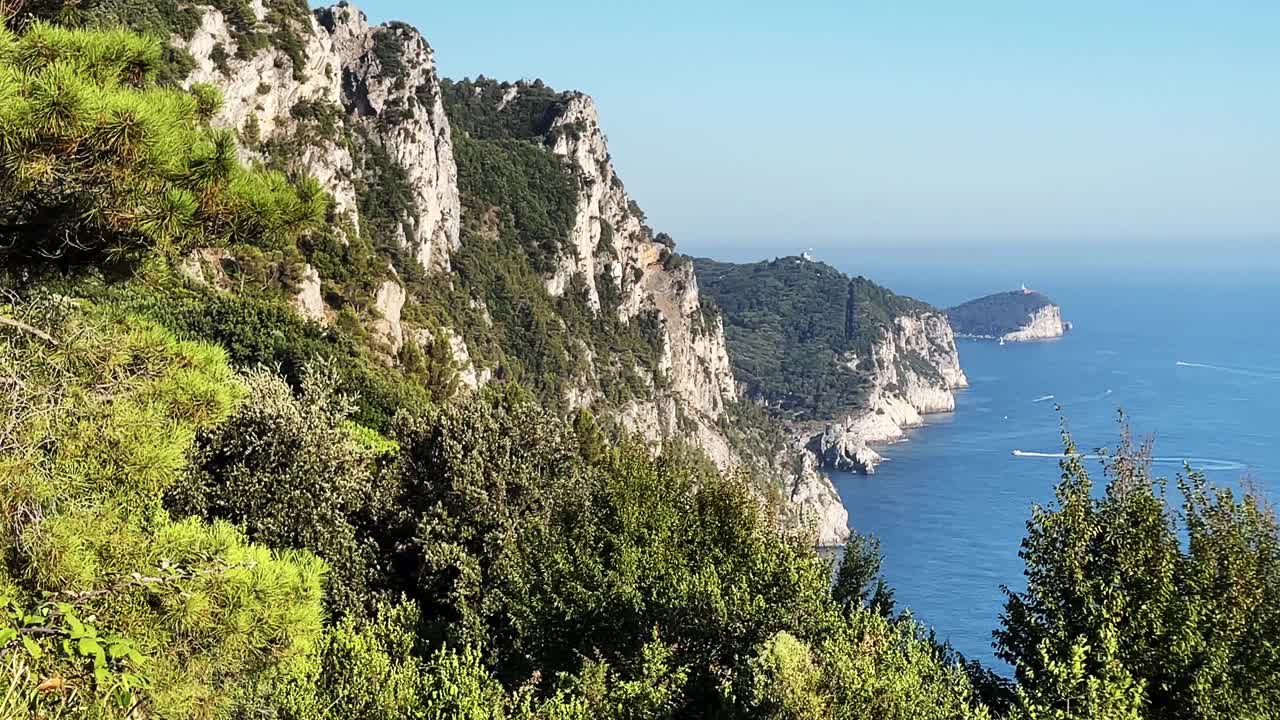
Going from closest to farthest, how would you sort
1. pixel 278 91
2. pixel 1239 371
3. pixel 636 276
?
pixel 278 91 < pixel 636 276 < pixel 1239 371

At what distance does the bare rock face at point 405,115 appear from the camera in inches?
3290

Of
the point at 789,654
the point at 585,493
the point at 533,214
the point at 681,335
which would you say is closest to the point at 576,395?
the point at 533,214

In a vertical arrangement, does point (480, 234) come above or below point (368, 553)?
above

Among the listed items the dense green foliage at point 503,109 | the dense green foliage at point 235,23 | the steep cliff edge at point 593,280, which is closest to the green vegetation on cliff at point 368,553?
the dense green foliage at point 235,23

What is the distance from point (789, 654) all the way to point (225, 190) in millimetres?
7931

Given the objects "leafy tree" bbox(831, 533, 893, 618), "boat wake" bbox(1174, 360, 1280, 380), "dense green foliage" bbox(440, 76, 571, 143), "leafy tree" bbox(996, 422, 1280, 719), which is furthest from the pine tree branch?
"boat wake" bbox(1174, 360, 1280, 380)

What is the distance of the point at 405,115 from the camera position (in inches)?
3420

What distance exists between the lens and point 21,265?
354 inches

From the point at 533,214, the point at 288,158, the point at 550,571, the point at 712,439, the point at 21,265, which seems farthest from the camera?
the point at 712,439

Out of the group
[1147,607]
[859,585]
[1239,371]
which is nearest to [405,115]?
[859,585]

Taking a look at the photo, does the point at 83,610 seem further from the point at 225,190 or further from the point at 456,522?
the point at 456,522

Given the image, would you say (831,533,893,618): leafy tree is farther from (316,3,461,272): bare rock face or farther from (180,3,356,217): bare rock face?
(316,3,461,272): bare rock face

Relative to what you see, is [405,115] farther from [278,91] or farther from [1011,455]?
[1011,455]

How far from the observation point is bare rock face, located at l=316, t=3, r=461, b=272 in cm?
8356
